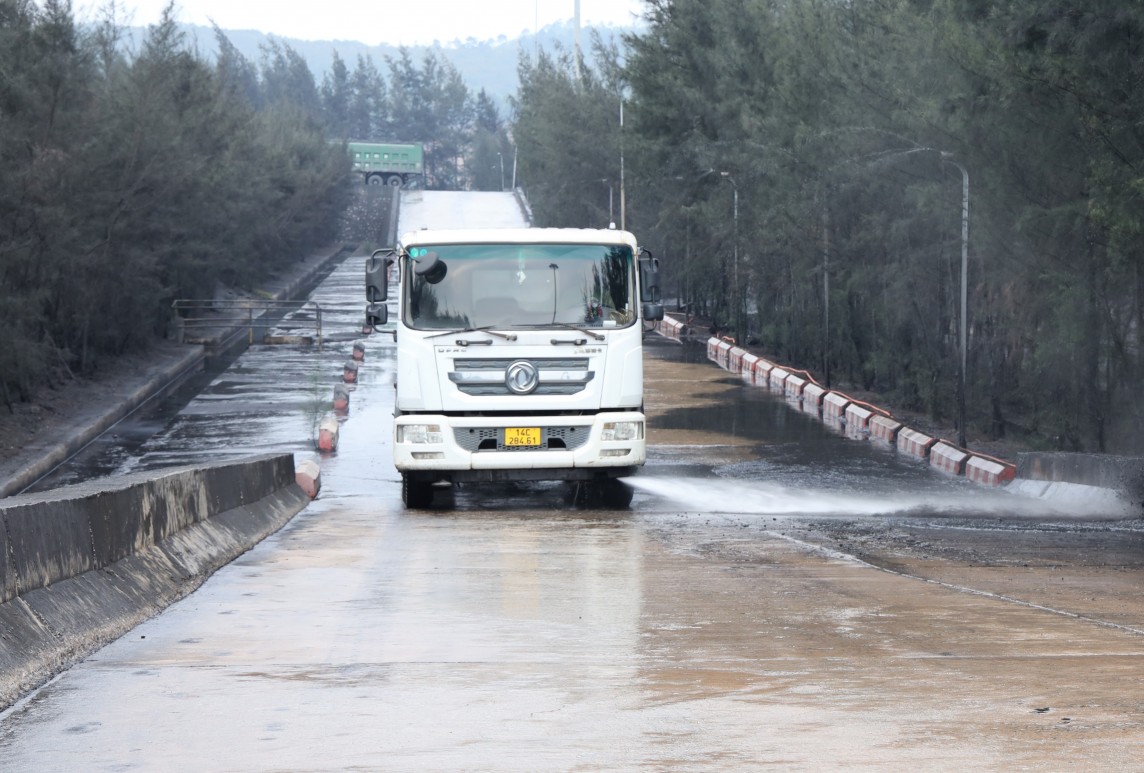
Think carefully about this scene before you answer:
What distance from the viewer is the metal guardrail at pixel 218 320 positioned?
174ft

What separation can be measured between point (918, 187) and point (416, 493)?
16.7m

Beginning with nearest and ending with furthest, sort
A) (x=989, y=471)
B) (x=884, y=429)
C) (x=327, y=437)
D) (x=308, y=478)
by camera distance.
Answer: (x=308, y=478), (x=989, y=471), (x=327, y=437), (x=884, y=429)

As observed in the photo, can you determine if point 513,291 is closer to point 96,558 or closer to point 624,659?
point 96,558

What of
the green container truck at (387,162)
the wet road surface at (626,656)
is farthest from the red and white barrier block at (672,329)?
the green container truck at (387,162)

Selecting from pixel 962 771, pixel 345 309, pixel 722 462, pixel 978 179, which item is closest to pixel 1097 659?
pixel 962 771

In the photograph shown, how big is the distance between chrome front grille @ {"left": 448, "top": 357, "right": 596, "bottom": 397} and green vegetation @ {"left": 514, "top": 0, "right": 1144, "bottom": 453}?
9197 millimetres

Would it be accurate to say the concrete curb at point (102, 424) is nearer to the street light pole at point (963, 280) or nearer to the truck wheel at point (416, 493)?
the truck wheel at point (416, 493)

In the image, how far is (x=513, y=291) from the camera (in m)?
16.2

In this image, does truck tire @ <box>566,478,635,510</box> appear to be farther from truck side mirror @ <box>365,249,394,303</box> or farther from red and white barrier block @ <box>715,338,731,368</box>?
red and white barrier block @ <box>715,338,731,368</box>

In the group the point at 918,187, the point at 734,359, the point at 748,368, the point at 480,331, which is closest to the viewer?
the point at 480,331

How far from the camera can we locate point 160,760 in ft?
17.8

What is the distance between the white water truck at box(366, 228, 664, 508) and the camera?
52.6ft

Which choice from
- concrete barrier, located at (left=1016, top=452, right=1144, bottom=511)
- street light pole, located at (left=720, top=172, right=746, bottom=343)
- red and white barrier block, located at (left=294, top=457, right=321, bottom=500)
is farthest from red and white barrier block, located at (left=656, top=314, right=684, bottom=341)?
red and white barrier block, located at (left=294, top=457, right=321, bottom=500)

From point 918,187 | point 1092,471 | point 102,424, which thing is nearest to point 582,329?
point 1092,471
